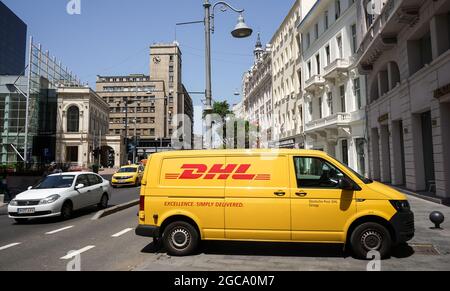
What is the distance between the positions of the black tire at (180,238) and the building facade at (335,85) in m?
19.7

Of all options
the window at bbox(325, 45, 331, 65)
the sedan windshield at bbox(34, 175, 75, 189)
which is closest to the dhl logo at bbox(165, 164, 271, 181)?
the sedan windshield at bbox(34, 175, 75, 189)

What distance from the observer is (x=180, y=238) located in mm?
6531

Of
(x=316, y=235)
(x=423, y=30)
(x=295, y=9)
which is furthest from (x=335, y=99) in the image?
(x=316, y=235)

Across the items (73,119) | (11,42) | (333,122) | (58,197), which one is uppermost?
(11,42)

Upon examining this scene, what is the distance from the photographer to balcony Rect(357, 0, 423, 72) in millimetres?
13966

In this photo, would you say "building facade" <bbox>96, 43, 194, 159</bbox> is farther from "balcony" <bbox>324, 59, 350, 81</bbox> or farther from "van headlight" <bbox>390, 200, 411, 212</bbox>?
"van headlight" <bbox>390, 200, 411, 212</bbox>

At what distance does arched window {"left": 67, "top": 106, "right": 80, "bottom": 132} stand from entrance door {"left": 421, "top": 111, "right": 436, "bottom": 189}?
65782 millimetres

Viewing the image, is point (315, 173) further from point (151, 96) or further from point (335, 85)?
point (151, 96)

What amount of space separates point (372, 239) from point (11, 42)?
467 ft

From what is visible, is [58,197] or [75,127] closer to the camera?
[58,197]

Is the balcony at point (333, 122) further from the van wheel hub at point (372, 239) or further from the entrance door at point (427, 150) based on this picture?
the van wheel hub at point (372, 239)

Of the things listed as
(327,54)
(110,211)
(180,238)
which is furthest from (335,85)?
(180,238)

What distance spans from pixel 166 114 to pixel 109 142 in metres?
37.5
